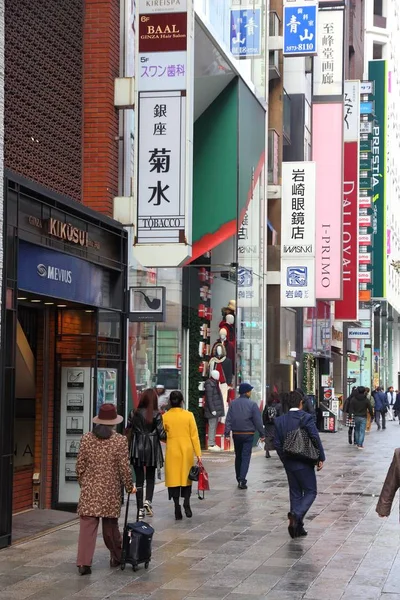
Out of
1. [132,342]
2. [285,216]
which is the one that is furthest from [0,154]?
[285,216]

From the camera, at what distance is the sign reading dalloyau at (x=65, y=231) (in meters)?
13.6

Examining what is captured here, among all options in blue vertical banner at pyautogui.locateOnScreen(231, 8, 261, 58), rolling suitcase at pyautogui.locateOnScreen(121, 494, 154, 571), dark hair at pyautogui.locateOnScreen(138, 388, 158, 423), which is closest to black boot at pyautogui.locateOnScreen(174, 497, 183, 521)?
dark hair at pyautogui.locateOnScreen(138, 388, 158, 423)

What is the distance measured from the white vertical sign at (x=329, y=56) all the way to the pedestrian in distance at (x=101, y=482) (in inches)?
1150

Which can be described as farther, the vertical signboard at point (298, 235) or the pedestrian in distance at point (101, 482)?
the vertical signboard at point (298, 235)

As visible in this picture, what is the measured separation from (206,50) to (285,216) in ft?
32.5

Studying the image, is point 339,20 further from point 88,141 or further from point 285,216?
point 88,141

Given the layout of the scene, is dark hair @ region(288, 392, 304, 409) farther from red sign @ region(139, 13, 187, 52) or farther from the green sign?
the green sign

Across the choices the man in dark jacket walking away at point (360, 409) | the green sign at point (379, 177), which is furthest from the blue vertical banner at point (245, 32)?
the green sign at point (379, 177)

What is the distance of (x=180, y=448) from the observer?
1421 centimetres

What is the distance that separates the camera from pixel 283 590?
976cm

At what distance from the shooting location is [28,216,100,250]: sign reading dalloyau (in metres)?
13.6

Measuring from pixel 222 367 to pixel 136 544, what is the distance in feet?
50.7

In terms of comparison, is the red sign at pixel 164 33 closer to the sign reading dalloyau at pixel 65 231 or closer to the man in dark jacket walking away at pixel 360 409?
the sign reading dalloyau at pixel 65 231

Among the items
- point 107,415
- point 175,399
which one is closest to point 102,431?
point 107,415
